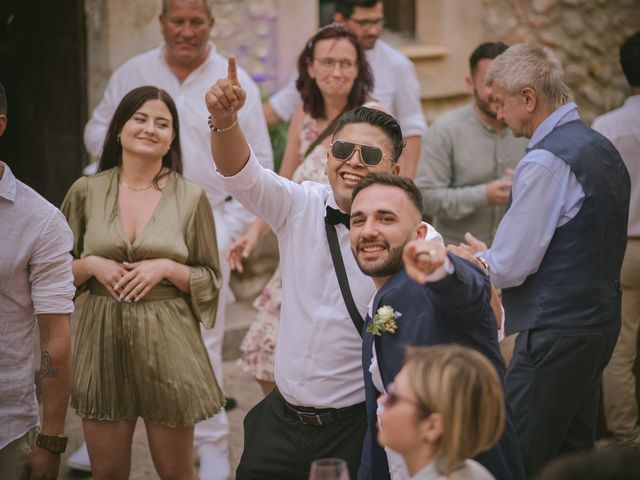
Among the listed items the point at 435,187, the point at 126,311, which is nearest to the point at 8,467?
the point at 126,311

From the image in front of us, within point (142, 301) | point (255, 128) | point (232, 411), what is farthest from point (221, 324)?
point (142, 301)

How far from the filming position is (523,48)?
4879mm

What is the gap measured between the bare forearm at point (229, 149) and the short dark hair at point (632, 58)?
2.73 metres

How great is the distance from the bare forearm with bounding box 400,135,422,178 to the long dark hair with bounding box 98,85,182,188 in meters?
1.74

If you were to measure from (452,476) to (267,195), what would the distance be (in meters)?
1.53

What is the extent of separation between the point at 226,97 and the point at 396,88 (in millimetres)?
2958

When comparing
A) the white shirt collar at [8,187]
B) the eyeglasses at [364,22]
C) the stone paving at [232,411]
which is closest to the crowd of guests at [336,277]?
the white shirt collar at [8,187]

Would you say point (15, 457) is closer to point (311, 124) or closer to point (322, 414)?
point (322, 414)

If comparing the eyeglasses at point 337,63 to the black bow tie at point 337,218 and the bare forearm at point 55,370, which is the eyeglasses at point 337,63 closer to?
the black bow tie at point 337,218

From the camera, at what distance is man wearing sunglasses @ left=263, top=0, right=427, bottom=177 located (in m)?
6.64

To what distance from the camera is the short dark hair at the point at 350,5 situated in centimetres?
671

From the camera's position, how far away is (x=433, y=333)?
3459 mm

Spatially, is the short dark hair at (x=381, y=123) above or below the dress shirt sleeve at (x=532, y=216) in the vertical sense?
above

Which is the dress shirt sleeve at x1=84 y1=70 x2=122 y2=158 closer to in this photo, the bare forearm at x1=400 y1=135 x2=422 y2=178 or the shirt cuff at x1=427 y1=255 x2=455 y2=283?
the bare forearm at x1=400 y1=135 x2=422 y2=178
